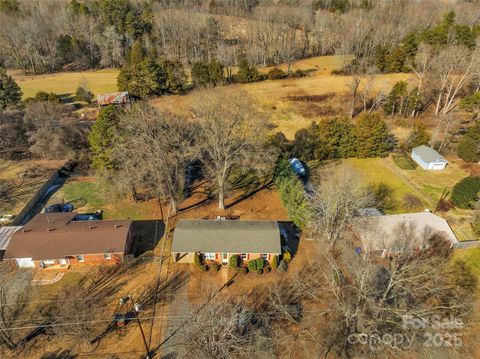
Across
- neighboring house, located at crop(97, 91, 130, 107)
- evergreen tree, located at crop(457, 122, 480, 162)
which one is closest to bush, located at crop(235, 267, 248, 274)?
evergreen tree, located at crop(457, 122, 480, 162)

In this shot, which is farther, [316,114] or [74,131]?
[316,114]

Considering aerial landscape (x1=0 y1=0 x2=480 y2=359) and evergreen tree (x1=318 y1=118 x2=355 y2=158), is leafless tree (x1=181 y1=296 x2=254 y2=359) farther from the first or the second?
evergreen tree (x1=318 y1=118 x2=355 y2=158)

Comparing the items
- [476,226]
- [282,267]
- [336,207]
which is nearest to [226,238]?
[282,267]

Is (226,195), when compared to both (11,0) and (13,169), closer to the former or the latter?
(13,169)

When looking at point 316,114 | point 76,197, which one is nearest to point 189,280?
point 76,197

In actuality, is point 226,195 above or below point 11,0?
below
